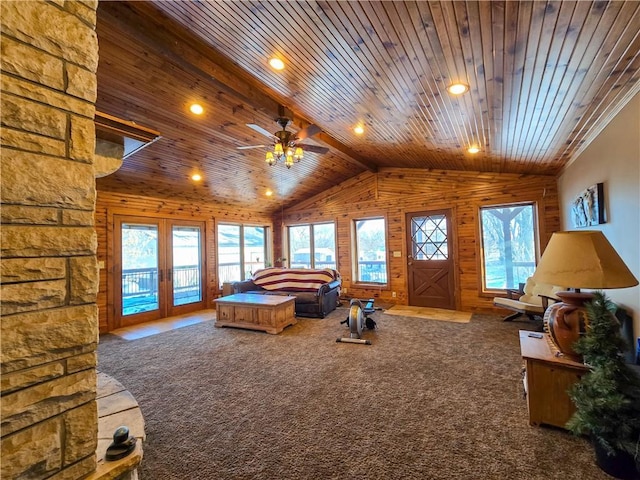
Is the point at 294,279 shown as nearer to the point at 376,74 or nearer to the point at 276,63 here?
the point at 276,63

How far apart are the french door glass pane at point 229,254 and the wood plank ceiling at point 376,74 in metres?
2.59

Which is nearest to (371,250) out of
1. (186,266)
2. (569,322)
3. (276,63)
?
(186,266)

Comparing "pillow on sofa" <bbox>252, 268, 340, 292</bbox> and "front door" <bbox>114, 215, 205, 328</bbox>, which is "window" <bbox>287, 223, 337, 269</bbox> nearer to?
"pillow on sofa" <bbox>252, 268, 340, 292</bbox>

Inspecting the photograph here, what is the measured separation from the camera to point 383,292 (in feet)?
23.1

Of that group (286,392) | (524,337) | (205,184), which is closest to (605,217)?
(524,337)

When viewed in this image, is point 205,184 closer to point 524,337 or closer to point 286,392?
point 286,392

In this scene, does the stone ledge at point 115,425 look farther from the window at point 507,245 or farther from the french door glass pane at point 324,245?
the french door glass pane at point 324,245

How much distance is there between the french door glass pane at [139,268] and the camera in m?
5.55

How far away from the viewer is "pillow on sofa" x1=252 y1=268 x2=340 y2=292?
6031mm

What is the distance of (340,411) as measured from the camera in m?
2.43

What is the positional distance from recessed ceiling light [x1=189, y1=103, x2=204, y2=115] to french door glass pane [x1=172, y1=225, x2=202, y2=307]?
125 inches

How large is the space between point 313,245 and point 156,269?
3953 millimetres

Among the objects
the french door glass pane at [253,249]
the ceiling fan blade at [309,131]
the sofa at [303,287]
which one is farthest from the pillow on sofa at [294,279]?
the ceiling fan blade at [309,131]

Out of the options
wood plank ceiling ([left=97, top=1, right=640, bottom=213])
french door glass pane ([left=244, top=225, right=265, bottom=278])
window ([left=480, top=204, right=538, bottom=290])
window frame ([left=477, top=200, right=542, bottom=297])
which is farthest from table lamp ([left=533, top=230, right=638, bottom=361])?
french door glass pane ([left=244, top=225, right=265, bottom=278])
